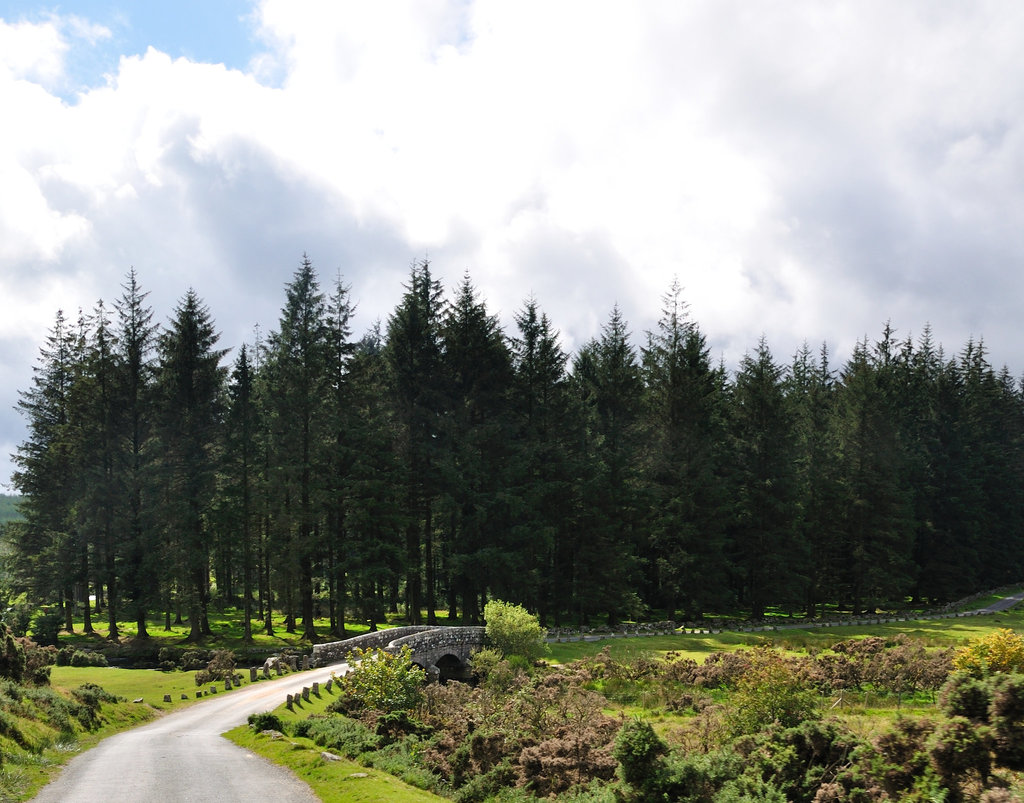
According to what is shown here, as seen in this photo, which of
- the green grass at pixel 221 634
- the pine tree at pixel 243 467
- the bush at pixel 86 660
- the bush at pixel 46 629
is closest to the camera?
the bush at pixel 86 660

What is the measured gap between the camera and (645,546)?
204 ft

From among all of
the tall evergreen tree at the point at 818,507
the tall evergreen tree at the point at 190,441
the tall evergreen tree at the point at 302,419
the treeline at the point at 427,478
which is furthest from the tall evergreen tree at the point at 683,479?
the tall evergreen tree at the point at 190,441

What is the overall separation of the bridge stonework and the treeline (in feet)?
25.1

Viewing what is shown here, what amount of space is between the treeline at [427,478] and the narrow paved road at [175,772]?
2454 centimetres

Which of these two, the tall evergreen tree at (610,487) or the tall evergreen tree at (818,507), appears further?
the tall evergreen tree at (818,507)

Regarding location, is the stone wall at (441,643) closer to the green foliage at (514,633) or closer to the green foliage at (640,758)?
the green foliage at (514,633)

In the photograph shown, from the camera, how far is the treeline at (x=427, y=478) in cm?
5344

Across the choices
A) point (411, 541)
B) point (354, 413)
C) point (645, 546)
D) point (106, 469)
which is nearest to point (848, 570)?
point (645, 546)

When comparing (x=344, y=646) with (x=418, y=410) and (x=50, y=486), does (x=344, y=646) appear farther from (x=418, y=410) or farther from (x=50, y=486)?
(x=50, y=486)

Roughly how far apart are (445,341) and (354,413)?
10400 mm

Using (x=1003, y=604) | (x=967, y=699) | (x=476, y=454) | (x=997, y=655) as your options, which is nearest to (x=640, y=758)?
(x=967, y=699)

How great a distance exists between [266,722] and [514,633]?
17232 mm

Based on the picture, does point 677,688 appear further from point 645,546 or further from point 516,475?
point 645,546

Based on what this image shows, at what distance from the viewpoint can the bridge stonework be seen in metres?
39.7
